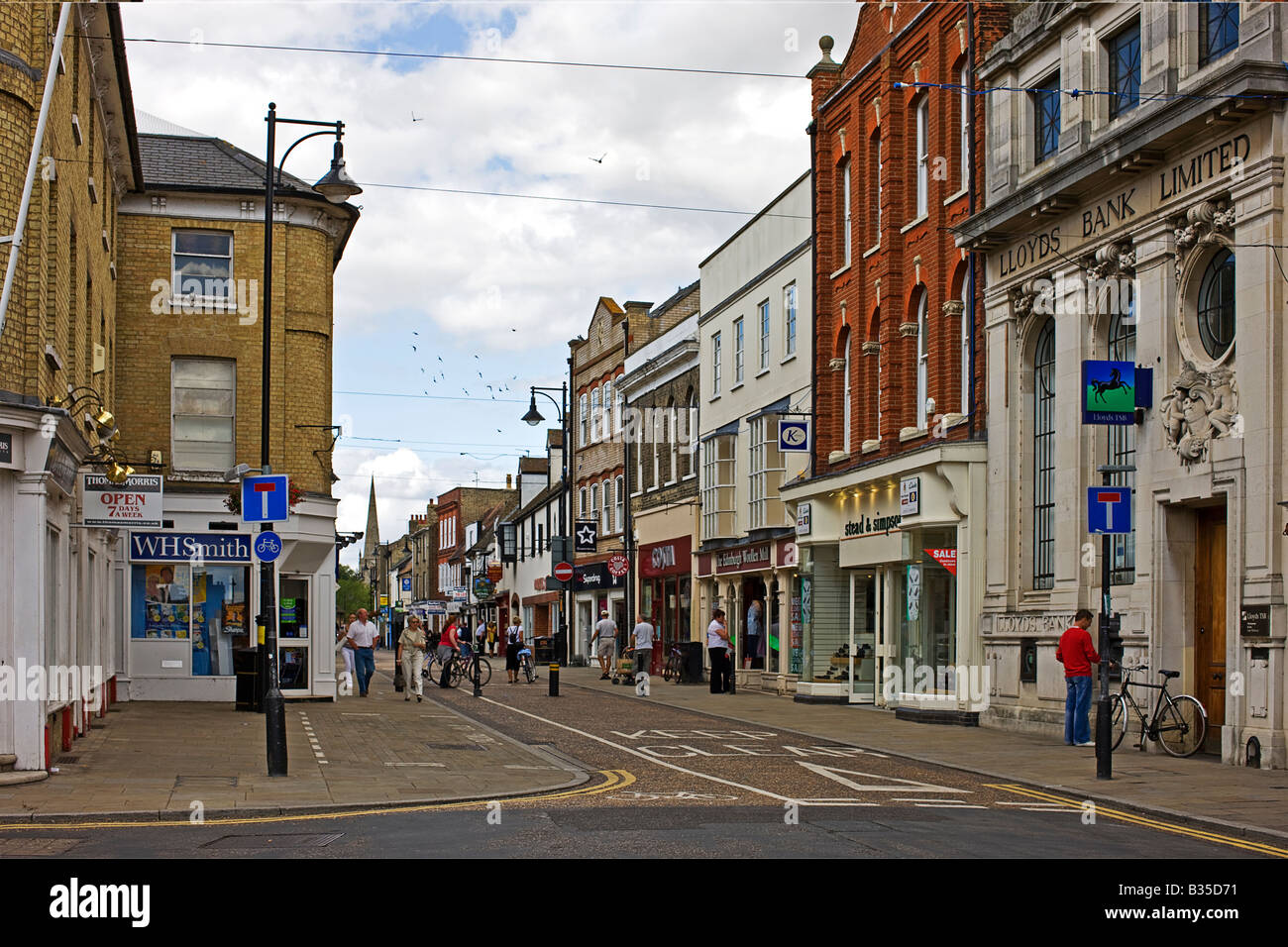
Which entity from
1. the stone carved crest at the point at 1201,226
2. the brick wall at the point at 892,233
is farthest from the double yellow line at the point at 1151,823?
the brick wall at the point at 892,233

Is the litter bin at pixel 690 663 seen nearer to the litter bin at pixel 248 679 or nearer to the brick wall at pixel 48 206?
the litter bin at pixel 248 679

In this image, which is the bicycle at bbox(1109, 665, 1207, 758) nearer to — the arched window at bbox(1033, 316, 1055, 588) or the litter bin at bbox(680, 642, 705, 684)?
the arched window at bbox(1033, 316, 1055, 588)

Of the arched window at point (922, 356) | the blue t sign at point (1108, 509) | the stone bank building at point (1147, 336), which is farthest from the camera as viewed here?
the arched window at point (922, 356)

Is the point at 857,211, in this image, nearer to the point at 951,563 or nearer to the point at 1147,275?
the point at 951,563

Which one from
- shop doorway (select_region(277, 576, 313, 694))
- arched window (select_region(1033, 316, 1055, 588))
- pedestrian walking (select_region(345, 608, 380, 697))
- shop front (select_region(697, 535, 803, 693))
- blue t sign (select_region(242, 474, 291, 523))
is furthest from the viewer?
shop front (select_region(697, 535, 803, 693))

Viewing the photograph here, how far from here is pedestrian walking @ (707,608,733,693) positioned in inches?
1342

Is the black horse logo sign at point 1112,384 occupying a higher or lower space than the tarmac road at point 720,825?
higher

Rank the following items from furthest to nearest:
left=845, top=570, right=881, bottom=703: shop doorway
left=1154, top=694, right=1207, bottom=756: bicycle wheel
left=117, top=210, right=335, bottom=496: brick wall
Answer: left=845, top=570, right=881, bottom=703: shop doorway, left=117, top=210, right=335, bottom=496: brick wall, left=1154, top=694, right=1207, bottom=756: bicycle wheel

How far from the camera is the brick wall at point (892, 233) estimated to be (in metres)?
26.5

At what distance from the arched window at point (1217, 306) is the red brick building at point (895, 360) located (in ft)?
19.0

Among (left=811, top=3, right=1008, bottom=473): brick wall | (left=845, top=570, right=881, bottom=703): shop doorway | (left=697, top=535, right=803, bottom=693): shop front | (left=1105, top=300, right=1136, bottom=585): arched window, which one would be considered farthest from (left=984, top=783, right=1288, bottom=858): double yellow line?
(left=697, top=535, right=803, bottom=693): shop front

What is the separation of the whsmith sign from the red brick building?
1482 millimetres

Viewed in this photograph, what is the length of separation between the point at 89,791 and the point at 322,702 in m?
15.3

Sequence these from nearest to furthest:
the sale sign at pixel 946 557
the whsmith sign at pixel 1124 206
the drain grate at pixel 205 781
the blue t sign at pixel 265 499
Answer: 1. the drain grate at pixel 205 781
2. the blue t sign at pixel 265 499
3. the whsmith sign at pixel 1124 206
4. the sale sign at pixel 946 557
